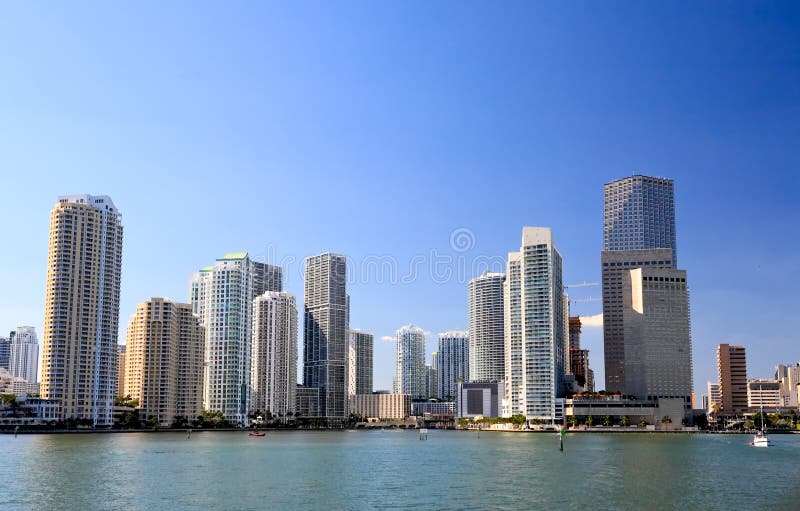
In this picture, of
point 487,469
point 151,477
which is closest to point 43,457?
point 151,477

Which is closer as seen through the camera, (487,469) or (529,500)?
(529,500)

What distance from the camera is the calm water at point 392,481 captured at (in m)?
85.4

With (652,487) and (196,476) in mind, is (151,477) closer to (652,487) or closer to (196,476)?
(196,476)

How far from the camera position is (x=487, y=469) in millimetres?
127500

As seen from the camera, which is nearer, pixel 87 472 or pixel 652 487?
pixel 652 487

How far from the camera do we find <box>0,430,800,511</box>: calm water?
85375 mm

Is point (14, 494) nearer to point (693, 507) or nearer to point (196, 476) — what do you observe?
point (196, 476)

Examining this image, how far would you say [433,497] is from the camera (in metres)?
90.5

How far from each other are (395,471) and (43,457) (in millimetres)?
63512

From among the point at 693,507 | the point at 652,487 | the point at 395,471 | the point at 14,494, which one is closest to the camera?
the point at 693,507

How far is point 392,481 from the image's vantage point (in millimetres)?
109375

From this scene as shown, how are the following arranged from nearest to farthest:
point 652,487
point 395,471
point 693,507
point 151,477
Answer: point 693,507 < point 652,487 < point 151,477 < point 395,471

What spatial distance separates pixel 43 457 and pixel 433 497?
85.8 meters

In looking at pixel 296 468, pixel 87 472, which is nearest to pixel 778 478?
pixel 296 468
